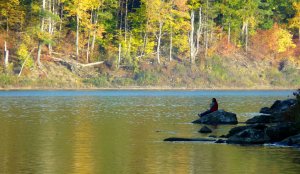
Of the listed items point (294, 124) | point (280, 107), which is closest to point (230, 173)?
point (294, 124)

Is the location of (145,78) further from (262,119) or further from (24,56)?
(262,119)

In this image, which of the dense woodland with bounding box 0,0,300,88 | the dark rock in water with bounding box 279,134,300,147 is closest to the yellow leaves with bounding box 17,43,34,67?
the dense woodland with bounding box 0,0,300,88

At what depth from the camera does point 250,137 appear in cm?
3784

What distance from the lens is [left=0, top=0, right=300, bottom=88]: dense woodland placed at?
111375mm

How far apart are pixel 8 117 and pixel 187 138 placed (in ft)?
66.0

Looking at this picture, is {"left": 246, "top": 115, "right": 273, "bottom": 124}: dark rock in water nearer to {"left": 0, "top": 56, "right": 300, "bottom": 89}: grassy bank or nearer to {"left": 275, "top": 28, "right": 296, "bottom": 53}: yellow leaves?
{"left": 0, "top": 56, "right": 300, "bottom": 89}: grassy bank

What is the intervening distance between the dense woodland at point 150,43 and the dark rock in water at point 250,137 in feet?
240

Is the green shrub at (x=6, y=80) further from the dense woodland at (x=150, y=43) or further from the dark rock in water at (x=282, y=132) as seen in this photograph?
the dark rock in water at (x=282, y=132)

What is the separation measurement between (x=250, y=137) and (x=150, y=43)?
85358mm

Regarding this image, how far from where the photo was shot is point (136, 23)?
122 meters

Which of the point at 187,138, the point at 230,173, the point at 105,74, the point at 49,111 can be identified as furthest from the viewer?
the point at 105,74

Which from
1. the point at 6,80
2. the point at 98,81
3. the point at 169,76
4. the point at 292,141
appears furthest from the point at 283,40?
the point at 292,141

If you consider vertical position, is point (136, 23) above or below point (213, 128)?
above

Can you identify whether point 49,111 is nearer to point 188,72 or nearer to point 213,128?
point 213,128
